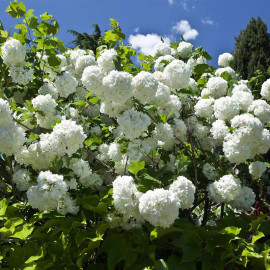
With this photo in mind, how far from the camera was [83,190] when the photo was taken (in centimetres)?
306

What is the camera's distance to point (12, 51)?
3.29 metres

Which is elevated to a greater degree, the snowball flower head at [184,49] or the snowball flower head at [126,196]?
the snowball flower head at [184,49]

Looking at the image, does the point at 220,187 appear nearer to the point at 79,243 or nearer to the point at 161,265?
the point at 161,265

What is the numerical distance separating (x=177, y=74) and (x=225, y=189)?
3.51 feet

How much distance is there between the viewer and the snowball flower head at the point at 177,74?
318 cm

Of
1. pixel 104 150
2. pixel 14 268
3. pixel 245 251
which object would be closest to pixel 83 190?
pixel 104 150

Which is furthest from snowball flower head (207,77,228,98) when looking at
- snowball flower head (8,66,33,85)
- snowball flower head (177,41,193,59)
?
snowball flower head (8,66,33,85)

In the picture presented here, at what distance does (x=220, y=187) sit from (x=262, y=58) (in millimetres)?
15692

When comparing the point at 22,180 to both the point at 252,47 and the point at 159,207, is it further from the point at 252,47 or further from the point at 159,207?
the point at 252,47

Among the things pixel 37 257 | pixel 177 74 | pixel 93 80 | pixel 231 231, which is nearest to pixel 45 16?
pixel 93 80

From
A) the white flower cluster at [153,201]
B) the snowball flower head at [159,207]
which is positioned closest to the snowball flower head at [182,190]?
the white flower cluster at [153,201]

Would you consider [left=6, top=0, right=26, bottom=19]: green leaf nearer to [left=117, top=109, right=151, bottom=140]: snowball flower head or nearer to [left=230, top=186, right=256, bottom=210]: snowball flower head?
[left=117, top=109, right=151, bottom=140]: snowball flower head

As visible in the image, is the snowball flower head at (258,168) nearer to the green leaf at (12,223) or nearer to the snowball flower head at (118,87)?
the snowball flower head at (118,87)

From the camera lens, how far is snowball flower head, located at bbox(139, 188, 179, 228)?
7.39 feet
